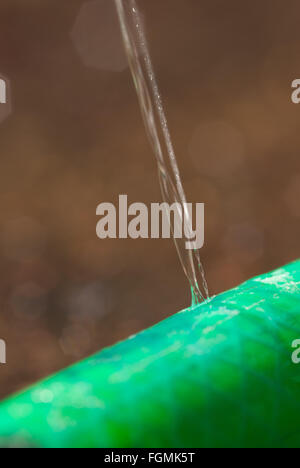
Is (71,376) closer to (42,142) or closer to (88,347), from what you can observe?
(88,347)

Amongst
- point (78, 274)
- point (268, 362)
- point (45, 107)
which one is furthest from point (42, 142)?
point (268, 362)

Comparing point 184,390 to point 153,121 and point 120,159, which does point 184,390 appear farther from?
point 120,159

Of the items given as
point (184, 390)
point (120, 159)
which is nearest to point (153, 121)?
point (184, 390)

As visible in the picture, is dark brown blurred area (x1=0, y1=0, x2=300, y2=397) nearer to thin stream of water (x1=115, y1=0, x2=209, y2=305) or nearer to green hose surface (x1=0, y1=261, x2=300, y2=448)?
thin stream of water (x1=115, y1=0, x2=209, y2=305)

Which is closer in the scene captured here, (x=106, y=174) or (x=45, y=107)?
(x=106, y=174)
